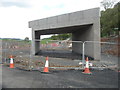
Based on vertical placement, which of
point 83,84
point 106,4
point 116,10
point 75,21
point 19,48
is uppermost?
point 106,4

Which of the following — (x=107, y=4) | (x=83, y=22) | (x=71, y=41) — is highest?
(x=107, y=4)

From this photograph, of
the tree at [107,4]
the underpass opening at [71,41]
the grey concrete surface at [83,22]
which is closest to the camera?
the grey concrete surface at [83,22]

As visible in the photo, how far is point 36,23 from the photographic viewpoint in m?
16.8

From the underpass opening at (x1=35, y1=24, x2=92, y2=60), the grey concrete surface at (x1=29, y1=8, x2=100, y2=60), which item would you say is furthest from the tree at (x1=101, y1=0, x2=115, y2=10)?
the grey concrete surface at (x1=29, y1=8, x2=100, y2=60)

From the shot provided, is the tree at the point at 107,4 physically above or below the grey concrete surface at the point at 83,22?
above

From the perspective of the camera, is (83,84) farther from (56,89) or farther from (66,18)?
(66,18)

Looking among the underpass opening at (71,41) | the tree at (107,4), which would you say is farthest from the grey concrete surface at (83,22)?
the tree at (107,4)

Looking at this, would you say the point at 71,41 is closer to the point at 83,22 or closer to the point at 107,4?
the point at 83,22

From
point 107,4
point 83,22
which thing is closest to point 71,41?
point 83,22

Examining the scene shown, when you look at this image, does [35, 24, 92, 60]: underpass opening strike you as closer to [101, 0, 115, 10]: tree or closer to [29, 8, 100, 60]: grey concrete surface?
[29, 8, 100, 60]: grey concrete surface

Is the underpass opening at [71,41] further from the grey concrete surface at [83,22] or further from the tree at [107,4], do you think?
the tree at [107,4]

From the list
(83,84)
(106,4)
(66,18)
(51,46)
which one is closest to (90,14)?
(66,18)

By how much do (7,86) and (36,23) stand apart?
12692 mm

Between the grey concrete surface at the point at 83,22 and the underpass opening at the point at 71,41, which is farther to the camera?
the underpass opening at the point at 71,41
